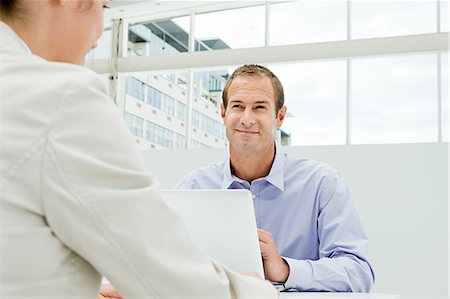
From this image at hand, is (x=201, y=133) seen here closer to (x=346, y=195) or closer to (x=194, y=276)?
(x=346, y=195)

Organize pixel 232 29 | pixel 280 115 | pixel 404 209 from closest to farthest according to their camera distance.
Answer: pixel 280 115, pixel 404 209, pixel 232 29

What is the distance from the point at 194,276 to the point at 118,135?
8.5 inches

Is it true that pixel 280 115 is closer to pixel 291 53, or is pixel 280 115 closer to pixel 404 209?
pixel 404 209

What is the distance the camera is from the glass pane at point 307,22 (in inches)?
256

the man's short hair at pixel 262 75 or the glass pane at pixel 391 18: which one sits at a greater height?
the glass pane at pixel 391 18

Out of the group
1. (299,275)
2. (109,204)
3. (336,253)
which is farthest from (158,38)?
(109,204)

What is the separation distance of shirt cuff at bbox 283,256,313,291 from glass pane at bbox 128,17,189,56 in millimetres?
5677

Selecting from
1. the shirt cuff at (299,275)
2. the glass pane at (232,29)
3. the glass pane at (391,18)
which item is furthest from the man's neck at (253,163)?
the glass pane at (232,29)

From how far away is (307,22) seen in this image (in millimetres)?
6637

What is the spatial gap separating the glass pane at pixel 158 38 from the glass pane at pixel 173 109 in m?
0.34

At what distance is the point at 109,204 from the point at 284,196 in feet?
4.81

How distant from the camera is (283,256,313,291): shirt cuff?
1.68 metres

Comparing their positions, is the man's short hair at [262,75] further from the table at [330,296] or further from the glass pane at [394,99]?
the glass pane at [394,99]

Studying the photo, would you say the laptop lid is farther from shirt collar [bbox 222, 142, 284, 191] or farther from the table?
shirt collar [bbox 222, 142, 284, 191]
